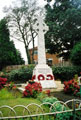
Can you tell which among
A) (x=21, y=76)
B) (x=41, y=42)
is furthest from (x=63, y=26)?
(x=41, y=42)

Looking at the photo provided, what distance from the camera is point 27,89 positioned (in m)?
6.87

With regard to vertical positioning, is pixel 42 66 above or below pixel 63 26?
below

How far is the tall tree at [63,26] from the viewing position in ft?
62.3

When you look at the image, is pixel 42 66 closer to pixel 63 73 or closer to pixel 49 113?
pixel 63 73

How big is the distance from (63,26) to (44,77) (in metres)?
11.0

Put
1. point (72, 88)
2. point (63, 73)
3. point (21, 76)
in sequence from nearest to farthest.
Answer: point (72, 88)
point (21, 76)
point (63, 73)

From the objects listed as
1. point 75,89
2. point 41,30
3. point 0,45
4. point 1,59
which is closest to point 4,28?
point 0,45

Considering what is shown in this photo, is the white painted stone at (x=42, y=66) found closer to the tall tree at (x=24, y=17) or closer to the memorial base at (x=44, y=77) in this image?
the memorial base at (x=44, y=77)

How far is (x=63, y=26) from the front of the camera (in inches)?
757

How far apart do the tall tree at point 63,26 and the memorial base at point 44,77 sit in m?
9.88

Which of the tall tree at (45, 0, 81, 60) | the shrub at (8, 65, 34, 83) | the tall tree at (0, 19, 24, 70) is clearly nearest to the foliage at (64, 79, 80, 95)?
the shrub at (8, 65, 34, 83)

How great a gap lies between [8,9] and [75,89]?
2334 cm

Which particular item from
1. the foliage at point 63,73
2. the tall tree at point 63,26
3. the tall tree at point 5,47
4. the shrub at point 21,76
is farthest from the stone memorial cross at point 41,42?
the tall tree at point 5,47

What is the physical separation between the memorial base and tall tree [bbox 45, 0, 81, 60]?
9.88 m
